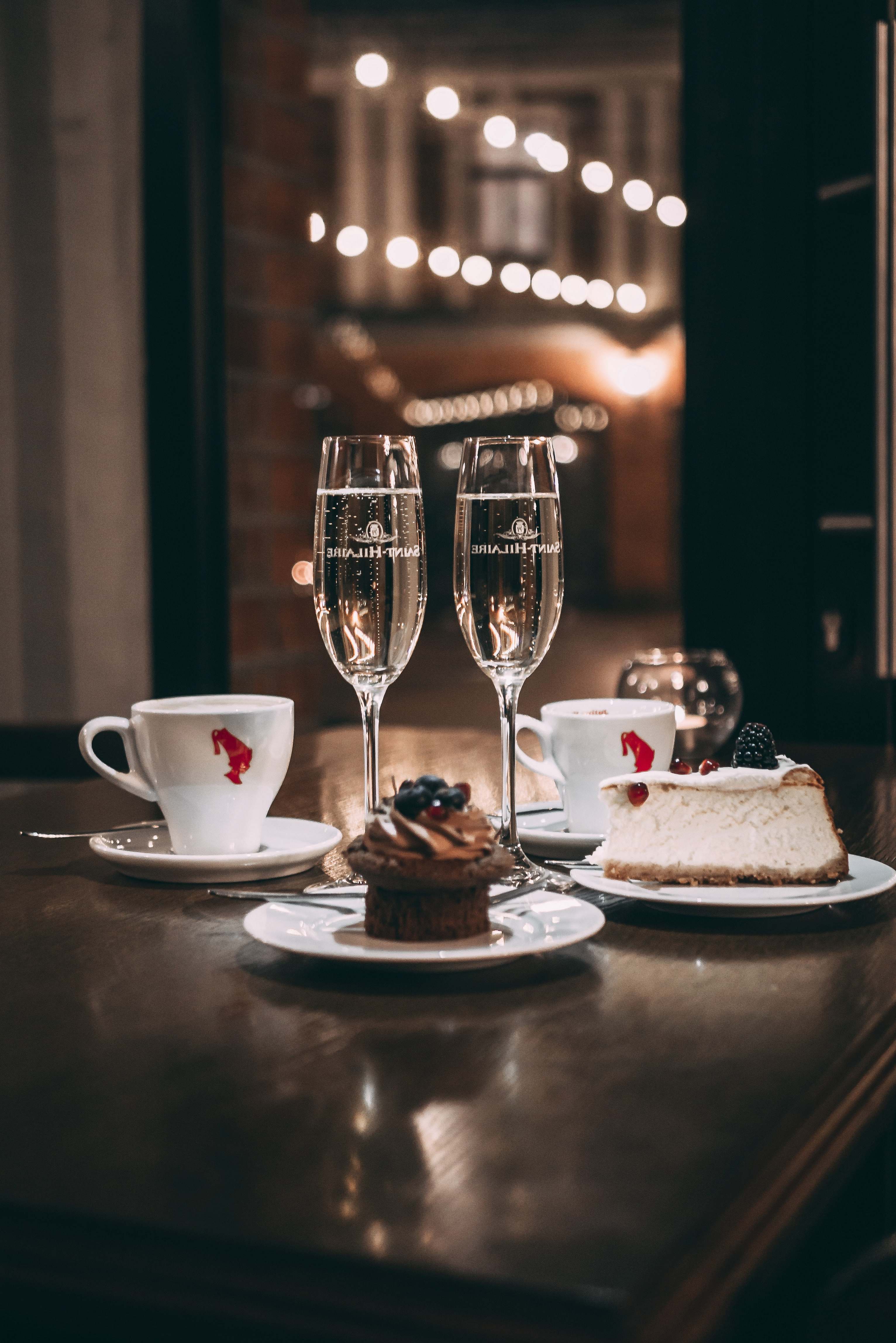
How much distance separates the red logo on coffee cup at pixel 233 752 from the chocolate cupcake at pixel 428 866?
19 cm

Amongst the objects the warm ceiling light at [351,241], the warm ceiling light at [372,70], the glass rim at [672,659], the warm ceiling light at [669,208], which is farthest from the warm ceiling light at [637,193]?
the glass rim at [672,659]

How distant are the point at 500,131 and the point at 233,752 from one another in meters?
6.18

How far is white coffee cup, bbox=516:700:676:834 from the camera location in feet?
3.13

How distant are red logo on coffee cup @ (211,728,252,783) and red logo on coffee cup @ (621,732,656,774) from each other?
25 centimetres

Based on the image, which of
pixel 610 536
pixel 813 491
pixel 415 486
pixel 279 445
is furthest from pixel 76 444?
pixel 610 536

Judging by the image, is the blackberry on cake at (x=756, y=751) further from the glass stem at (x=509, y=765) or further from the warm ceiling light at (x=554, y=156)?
the warm ceiling light at (x=554, y=156)

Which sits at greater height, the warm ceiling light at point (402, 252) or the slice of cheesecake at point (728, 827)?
the warm ceiling light at point (402, 252)

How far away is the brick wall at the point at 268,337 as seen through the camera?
270 centimetres

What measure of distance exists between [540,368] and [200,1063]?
1519 cm

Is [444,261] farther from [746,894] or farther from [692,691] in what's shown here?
[746,894]

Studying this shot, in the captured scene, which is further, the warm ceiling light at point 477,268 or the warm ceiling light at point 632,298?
the warm ceiling light at point 632,298

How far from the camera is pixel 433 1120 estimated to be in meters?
0.52

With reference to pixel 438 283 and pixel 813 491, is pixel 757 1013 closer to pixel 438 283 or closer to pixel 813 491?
pixel 813 491

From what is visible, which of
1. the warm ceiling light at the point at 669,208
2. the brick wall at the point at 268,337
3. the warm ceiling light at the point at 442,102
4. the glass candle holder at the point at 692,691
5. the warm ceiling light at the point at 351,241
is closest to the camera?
the glass candle holder at the point at 692,691
